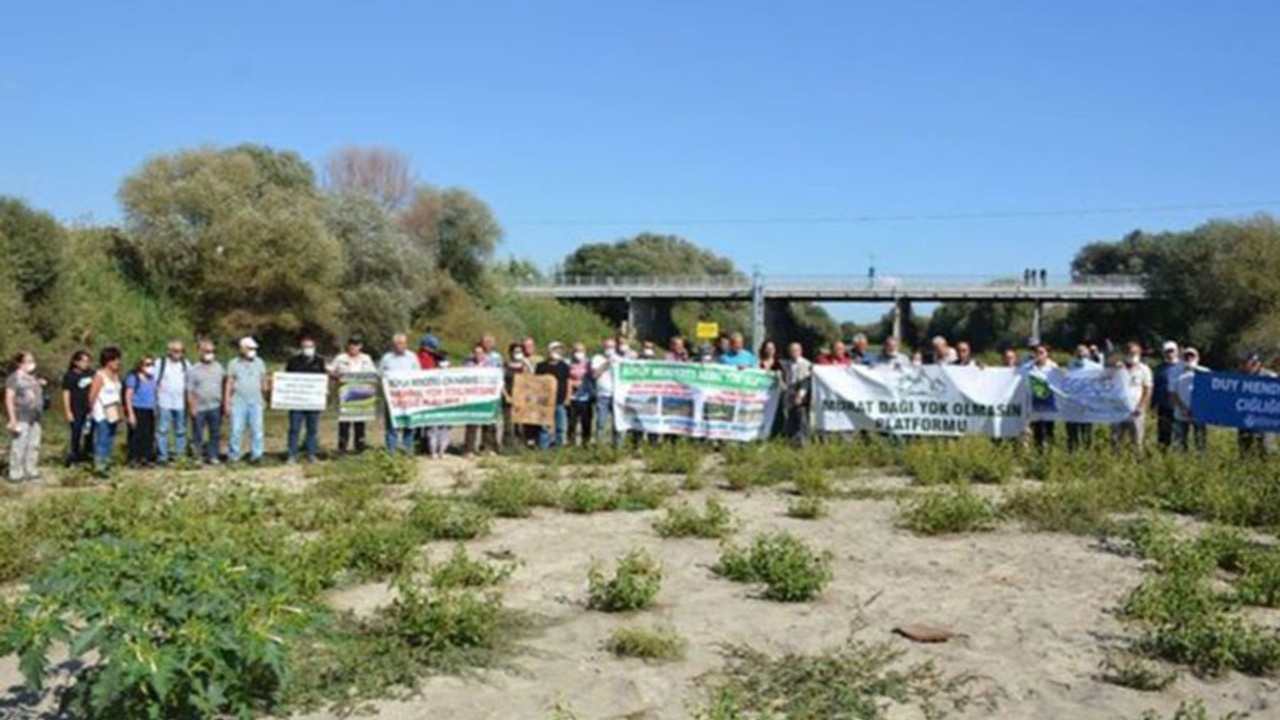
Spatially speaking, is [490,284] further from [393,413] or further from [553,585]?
[553,585]

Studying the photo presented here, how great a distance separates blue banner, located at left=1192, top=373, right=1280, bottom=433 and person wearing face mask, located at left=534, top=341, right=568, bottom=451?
8822 millimetres

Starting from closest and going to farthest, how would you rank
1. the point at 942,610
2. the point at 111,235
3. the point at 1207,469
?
the point at 942,610
the point at 1207,469
the point at 111,235

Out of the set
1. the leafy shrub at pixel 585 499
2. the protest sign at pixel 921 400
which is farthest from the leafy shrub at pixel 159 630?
the protest sign at pixel 921 400

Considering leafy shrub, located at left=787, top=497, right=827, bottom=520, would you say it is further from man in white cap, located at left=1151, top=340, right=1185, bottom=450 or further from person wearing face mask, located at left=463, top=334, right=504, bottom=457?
man in white cap, located at left=1151, top=340, right=1185, bottom=450

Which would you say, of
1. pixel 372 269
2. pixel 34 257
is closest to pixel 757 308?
pixel 372 269

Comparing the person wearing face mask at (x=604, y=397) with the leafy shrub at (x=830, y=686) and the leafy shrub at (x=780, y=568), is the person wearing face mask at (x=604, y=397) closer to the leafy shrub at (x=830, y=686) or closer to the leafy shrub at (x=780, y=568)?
the leafy shrub at (x=780, y=568)

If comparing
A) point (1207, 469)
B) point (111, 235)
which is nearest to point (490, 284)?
point (111, 235)

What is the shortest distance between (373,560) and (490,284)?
5764 cm

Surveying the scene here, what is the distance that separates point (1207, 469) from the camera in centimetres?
1299

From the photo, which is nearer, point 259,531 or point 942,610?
point 942,610

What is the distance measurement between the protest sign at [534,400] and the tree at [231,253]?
87.4 feet

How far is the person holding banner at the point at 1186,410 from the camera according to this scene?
1612cm

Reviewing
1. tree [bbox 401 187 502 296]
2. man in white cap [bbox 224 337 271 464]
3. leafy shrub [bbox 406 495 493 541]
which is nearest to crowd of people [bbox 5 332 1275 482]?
man in white cap [bbox 224 337 271 464]

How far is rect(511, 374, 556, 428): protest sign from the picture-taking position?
17219 millimetres
